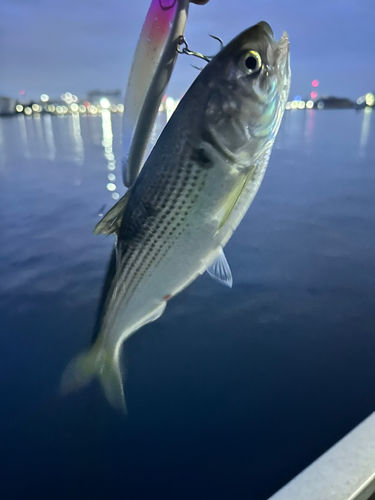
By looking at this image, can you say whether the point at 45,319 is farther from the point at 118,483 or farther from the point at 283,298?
the point at 283,298

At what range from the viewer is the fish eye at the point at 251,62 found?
1054mm

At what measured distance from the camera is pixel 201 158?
111 cm

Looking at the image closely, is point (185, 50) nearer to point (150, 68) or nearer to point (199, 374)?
point (150, 68)

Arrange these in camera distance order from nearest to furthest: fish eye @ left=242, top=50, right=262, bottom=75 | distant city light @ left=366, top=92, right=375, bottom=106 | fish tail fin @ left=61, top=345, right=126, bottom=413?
fish eye @ left=242, top=50, right=262, bottom=75, fish tail fin @ left=61, top=345, right=126, bottom=413, distant city light @ left=366, top=92, right=375, bottom=106

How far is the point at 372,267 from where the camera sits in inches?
154

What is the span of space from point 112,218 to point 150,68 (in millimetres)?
599

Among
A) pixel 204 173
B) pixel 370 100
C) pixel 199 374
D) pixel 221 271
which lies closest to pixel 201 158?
pixel 204 173

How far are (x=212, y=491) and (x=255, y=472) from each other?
10.4 inches

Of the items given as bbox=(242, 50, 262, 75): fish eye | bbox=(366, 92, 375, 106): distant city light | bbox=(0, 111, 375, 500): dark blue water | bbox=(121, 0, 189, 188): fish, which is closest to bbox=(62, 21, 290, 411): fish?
bbox=(242, 50, 262, 75): fish eye

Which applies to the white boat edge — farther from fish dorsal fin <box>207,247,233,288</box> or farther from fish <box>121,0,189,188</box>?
fish <box>121,0,189,188</box>

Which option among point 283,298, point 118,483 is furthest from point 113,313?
point 283,298

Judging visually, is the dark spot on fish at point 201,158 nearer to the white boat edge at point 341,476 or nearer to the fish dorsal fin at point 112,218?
the fish dorsal fin at point 112,218

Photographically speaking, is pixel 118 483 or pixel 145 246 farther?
pixel 118 483

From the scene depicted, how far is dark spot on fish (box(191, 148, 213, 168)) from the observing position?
3.62ft
